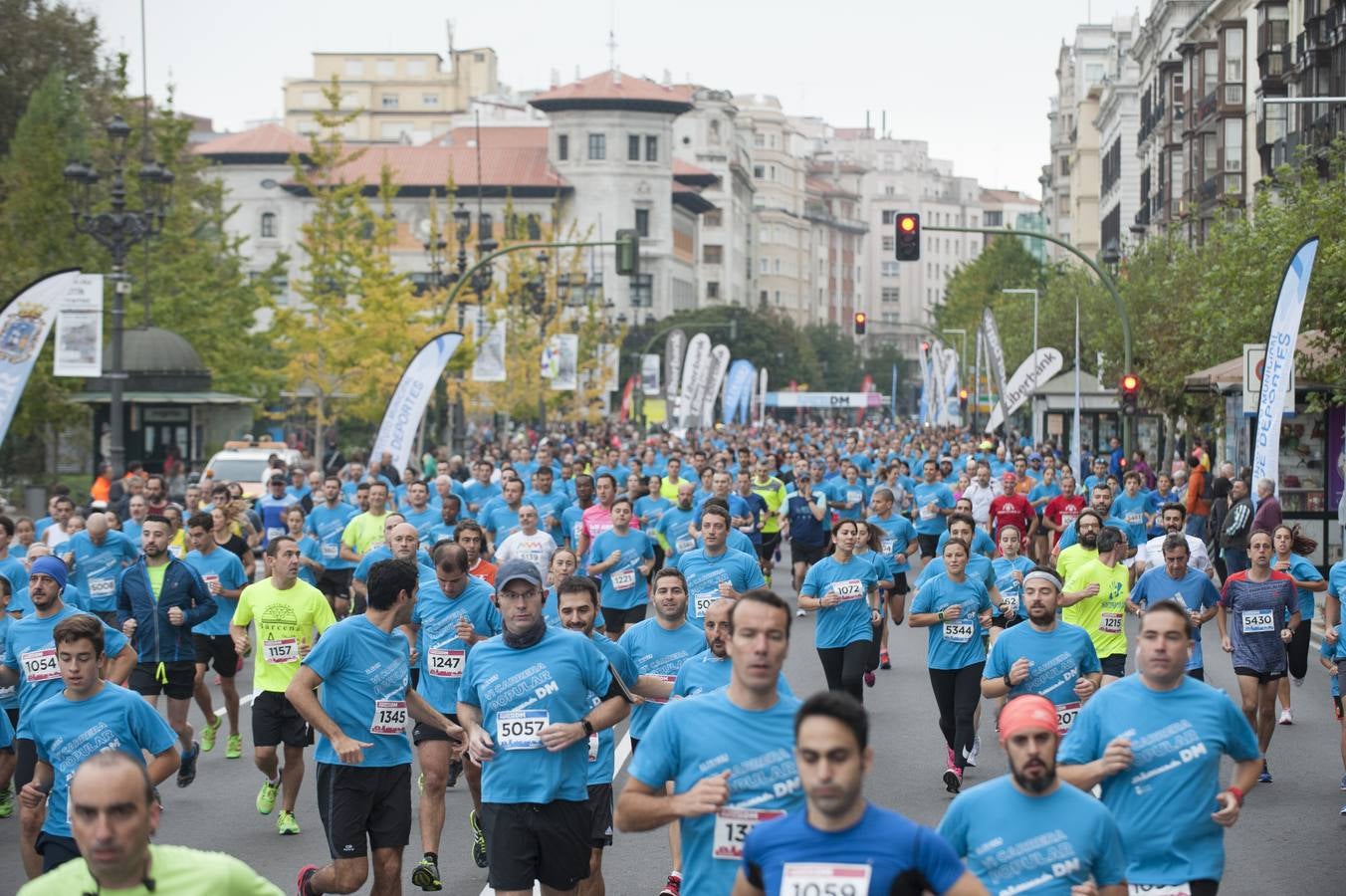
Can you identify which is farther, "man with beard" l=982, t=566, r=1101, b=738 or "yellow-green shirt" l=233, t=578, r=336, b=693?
A: "yellow-green shirt" l=233, t=578, r=336, b=693

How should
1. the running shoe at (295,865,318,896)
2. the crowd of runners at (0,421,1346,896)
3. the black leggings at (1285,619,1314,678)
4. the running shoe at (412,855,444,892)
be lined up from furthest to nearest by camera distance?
1. the black leggings at (1285,619,1314,678)
2. the running shoe at (412,855,444,892)
3. the running shoe at (295,865,318,896)
4. the crowd of runners at (0,421,1346,896)

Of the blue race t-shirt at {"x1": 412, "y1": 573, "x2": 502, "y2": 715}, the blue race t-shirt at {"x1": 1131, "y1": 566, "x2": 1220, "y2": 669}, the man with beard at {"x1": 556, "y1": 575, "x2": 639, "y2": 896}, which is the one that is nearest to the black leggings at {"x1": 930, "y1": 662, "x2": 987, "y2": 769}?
the blue race t-shirt at {"x1": 1131, "y1": 566, "x2": 1220, "y2": 669}

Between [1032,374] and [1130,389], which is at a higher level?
[1032,374]

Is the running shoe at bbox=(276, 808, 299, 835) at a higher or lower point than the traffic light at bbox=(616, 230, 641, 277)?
lower

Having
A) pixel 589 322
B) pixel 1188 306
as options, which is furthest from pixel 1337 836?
pixel 589 322

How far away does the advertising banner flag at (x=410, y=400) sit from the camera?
91.5 ft

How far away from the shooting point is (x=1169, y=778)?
6867mm

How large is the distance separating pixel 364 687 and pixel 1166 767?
352 cm

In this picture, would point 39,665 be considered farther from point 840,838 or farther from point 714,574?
point 840,838

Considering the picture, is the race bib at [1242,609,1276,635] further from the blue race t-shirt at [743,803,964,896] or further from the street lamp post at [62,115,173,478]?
the street lamp post at [62,115,173,478]

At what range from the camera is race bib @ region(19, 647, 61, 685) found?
1004 centimetres

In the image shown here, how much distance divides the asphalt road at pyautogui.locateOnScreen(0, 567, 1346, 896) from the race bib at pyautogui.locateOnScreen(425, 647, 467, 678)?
96 cm

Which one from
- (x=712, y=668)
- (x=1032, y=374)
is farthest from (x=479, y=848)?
(x=1032, y=374)

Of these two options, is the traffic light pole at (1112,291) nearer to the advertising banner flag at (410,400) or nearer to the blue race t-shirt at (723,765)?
the advertising banner flag at (410,400)
